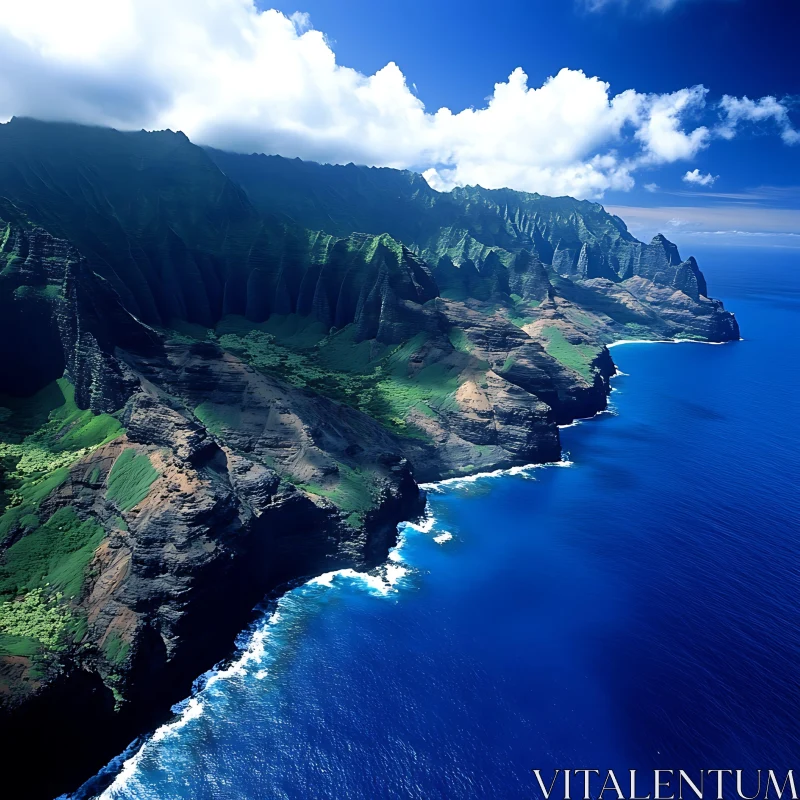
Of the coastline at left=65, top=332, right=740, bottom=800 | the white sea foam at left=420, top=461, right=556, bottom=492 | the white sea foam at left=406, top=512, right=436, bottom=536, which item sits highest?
the white sea foam at left=420, top=461, right=556, bottom=492

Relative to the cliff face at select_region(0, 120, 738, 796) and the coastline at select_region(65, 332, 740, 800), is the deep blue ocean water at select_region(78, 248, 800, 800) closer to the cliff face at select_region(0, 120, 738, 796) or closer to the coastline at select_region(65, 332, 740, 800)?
the coastline at select_region(65, 332, 740, 800)

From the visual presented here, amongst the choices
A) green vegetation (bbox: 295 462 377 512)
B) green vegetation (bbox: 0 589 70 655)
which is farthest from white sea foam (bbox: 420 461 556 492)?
green vegetation (bbox: 0 589 70 655)

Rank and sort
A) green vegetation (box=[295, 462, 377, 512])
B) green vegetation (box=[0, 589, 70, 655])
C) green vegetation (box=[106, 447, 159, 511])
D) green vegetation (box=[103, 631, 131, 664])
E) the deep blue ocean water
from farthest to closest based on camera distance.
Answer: green vegetation (box=[295, 462, 377, 512]), green vegetation (box=[106, 447, 159, 511]), green vegetation (box=[103, 631, 131, 664]), green vegetation (box=[0, 589, 70, 655]), the deep blue ocean water

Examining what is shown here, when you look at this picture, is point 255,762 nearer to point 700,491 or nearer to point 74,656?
point 74,656

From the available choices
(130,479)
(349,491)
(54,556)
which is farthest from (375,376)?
(54,556)

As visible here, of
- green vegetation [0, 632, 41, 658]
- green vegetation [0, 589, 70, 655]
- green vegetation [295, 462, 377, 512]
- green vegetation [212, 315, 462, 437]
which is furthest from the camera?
green vegetation [212, 315, 462, 437]

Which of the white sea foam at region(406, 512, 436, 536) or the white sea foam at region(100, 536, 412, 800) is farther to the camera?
the white sea foam at region(406, 512, 436, 536)

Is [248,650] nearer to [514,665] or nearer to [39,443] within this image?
[514,665]

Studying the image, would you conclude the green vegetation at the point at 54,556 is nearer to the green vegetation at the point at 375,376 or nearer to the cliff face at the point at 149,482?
the cliff face at the point at 149,482
